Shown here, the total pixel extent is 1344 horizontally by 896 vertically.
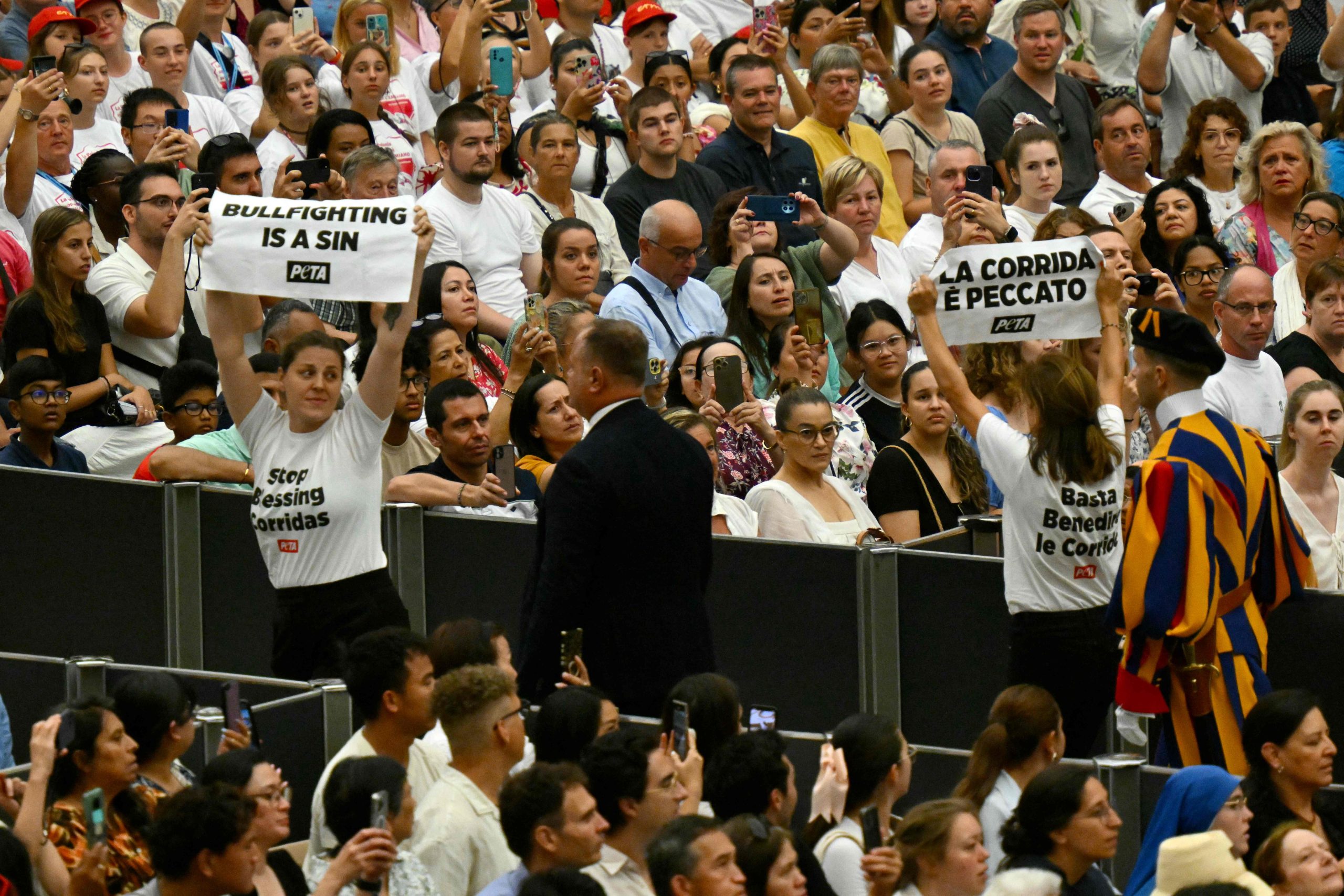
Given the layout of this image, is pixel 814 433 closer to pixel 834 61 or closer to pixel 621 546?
pixel 621 546

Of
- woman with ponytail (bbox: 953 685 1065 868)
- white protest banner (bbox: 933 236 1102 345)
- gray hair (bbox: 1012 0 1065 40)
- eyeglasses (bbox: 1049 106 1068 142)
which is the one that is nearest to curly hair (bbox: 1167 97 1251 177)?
eyeglasses (bbox: 1049 106 1068 142)

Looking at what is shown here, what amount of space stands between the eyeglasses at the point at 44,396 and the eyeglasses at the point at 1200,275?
17.4ft

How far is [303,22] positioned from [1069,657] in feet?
23.3

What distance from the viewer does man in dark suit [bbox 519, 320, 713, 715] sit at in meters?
7.05

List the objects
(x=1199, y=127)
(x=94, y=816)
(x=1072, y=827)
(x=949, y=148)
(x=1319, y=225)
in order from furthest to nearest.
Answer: (x=1199, y=127)
(x=949, y=148)
(x=1319, y=225)
(x=1072, y=827)
(x=94, y=816)

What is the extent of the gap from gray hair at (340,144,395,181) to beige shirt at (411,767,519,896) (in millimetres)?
5225

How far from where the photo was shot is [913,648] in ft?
27.6

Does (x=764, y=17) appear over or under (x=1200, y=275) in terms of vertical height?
over

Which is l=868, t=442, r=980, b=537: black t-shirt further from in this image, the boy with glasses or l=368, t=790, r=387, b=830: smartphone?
l=368, t=790, r=387, b=830: smartphone

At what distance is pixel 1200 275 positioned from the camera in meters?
11.0

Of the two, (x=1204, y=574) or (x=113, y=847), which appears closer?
(x=113, y=847)

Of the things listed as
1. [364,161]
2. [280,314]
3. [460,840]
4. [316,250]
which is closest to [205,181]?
[280,314]

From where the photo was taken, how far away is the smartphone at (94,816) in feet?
17.7

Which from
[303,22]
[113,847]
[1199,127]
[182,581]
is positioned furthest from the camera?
[303,22]
